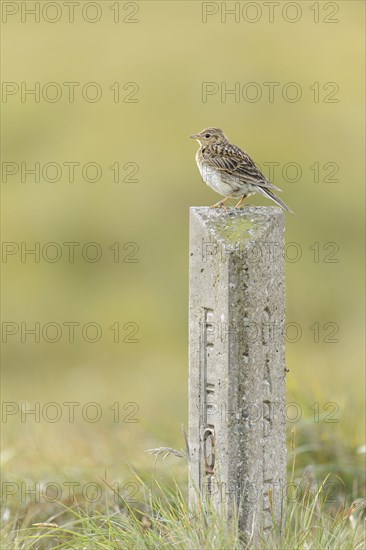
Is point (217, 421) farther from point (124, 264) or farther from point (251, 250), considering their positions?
point (124, 264)

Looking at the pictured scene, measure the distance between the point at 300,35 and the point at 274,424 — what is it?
26351mm

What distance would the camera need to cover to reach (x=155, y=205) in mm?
22188

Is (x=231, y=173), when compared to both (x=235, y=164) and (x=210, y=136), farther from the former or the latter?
(x=210, y=136)

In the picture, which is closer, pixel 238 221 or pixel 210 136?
pixel 238 221

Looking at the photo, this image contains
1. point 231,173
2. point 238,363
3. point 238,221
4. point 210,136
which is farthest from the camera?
point 210,136

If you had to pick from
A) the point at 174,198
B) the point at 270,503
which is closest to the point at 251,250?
the point at 270,503

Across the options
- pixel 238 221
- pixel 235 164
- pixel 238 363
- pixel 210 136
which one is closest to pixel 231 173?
pixel 235 164

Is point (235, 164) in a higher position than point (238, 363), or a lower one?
higher

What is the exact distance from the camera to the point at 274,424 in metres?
5.98

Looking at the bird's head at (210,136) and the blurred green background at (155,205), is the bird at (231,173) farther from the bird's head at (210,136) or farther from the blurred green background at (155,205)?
the blurred green background at (155,205)

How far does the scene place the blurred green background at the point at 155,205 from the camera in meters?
10.1

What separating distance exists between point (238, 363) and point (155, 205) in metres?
16.5

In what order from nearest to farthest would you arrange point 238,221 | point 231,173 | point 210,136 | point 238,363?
point 238,363 < point 238,221 < point 231,173 < point 210,136

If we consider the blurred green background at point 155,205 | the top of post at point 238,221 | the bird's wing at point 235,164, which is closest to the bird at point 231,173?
the bird's wing at point 235,164
